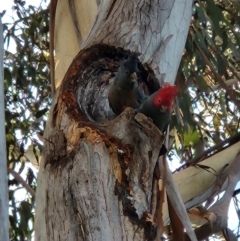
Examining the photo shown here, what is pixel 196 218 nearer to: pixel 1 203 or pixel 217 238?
pixel 1 203

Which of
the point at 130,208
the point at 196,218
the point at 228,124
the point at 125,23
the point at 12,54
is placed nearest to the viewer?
the point at 130,208

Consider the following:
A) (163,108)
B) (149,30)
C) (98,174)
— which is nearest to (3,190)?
(98,174)

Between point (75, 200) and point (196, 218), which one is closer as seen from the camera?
point (75, 200)

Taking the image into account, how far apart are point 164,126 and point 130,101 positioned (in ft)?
0.29

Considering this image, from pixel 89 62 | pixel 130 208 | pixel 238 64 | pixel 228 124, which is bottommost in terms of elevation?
pixel 130 208

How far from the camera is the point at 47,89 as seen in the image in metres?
2.25

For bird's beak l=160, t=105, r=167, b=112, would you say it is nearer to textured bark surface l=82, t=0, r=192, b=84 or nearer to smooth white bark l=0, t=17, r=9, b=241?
textured bark surface l=82, t=0, r=192, b=84

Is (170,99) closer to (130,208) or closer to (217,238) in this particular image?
(130,208)

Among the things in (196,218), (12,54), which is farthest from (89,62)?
(12,54)

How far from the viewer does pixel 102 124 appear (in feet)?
2.73

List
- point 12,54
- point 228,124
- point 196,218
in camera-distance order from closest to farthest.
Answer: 1. point 196,218
2. point 12,54
3. point 228,124

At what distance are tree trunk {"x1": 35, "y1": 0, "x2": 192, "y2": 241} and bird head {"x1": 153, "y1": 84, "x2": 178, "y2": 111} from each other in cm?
3

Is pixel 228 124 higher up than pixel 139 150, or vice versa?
pixel 228 124

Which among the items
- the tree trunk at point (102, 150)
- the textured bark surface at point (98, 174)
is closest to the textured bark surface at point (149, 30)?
the tree trunk at point (102, 150)
